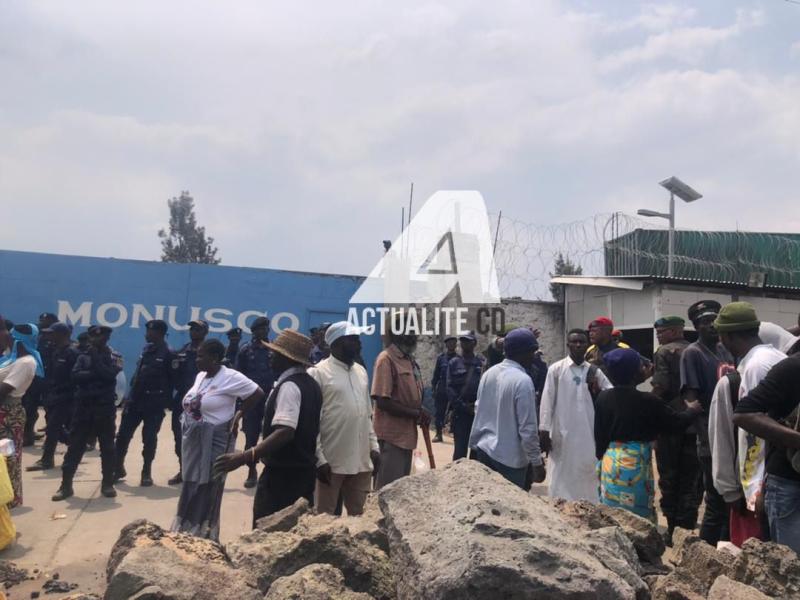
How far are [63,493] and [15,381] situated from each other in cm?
151

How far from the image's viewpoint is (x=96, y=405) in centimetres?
627

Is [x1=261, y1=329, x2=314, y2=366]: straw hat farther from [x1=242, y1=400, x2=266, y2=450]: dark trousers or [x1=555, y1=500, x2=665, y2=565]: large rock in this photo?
[x1=242, y1=400, x2=266, y2=450]: dark trousers

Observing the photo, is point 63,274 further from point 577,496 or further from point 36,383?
point 577,496

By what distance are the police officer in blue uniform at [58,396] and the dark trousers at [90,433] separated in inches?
42.2

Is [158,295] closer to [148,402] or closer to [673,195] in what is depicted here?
[148,402]

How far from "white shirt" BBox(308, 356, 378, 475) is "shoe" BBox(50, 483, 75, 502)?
11.0ft

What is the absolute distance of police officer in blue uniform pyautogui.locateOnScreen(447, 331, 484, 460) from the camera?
687 cm

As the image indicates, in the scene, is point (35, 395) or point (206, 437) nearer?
point (206, 437)

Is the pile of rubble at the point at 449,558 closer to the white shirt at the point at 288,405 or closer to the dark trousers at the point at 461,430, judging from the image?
the white shirt at the point at 288,405

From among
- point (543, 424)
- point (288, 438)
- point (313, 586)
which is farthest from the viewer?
point (543, 424)

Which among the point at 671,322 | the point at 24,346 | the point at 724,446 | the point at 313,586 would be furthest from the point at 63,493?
the point at 671,322

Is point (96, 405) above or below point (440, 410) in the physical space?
above

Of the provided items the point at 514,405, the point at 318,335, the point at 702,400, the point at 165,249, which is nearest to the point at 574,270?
the point at 318,335

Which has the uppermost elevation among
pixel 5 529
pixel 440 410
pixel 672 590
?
pixel 672 590
